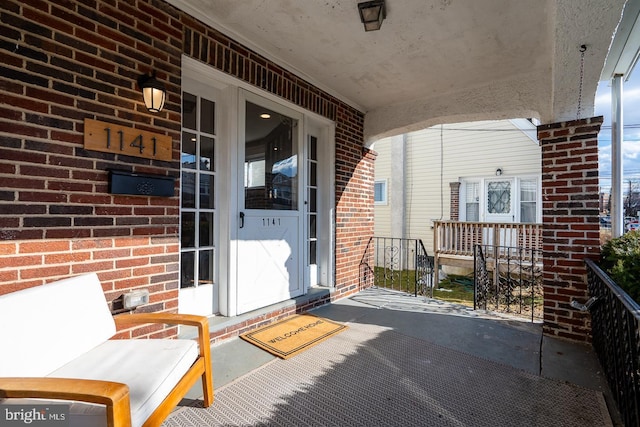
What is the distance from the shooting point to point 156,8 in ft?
7.61

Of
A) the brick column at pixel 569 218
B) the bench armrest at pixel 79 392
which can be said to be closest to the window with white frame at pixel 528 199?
the brick column at pixel 569 218

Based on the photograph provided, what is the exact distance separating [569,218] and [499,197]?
203 inches

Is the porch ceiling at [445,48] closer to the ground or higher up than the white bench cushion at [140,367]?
higher up

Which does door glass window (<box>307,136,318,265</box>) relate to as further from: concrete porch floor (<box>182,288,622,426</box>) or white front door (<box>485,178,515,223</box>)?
white front door (<box>485,178,515,223</box>)

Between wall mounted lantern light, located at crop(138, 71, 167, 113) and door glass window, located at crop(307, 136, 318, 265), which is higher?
wall mounted lantern light, located at crop(138, 71, 167, 113)

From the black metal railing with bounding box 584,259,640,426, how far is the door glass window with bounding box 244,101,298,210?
2829mm

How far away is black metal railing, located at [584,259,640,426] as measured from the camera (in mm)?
1569

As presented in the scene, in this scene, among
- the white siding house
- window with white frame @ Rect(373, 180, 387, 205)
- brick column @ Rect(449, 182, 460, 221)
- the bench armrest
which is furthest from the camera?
window with white frame @ Rect(373, 180, 387, 205)

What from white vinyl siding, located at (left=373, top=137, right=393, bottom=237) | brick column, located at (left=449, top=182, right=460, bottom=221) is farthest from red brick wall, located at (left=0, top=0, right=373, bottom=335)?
white vinyl siding, located at (left=373, top=137, right=393, bottom=237)

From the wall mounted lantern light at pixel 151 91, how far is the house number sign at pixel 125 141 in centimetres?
20

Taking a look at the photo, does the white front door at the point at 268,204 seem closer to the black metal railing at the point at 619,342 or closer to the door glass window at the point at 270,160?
the door glass window at the point at 270,160

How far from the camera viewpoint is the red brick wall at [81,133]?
5.66 feet

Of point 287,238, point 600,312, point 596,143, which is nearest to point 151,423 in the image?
point 287,238

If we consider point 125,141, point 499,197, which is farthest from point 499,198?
point 125,141
